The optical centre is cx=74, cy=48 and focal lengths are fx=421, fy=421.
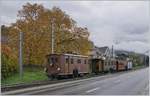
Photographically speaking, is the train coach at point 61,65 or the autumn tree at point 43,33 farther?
the autumn tree at point 43,33

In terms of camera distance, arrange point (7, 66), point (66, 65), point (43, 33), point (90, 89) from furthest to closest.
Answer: point (43, 33)
point (66, 65)
point (7, 66)
point (90, 89)

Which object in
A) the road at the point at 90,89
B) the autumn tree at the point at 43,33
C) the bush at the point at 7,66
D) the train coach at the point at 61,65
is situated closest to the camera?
the road at the point at 90,89

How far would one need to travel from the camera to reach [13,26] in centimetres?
5281

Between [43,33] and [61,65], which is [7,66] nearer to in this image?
[61,65]

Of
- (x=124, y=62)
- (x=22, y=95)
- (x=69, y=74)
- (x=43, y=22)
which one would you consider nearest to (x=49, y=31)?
(x=43, y=22)

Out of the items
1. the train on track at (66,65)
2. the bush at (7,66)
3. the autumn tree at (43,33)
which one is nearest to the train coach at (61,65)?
the train on track at (66,65)

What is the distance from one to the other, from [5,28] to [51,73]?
16.3 metres

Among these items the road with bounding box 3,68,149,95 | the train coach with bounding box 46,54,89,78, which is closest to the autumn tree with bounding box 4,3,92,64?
the train coach with bounding box 46,54,89,78

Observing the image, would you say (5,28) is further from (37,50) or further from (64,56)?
(64,56)

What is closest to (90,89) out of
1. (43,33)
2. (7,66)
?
(7,66)

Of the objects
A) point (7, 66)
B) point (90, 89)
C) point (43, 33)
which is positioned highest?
point (43, 33)

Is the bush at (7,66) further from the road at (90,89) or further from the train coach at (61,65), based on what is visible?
the road at (90,89)

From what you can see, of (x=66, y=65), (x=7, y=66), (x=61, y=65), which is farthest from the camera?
(x=66, y=65)

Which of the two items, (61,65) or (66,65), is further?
(66,65)
